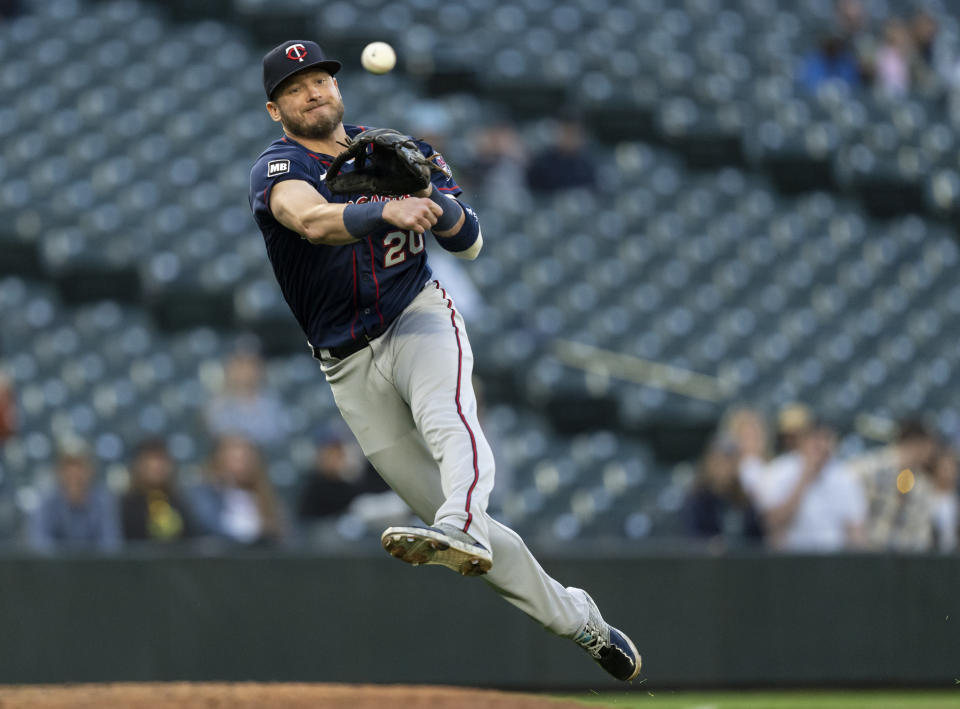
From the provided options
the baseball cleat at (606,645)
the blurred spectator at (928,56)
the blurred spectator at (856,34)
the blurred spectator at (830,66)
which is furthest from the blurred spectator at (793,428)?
the blurred spectator at (928,56)

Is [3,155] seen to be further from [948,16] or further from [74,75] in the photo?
[948,16]

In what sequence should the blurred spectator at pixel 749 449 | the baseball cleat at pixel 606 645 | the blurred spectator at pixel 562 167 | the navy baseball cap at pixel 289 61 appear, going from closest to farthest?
the navy baseball cap at pixel 289 61, the baseball cleat at pixel 606 645, the blurred spectator at pixel 749 449, the blurred spectator at pixel 562 167

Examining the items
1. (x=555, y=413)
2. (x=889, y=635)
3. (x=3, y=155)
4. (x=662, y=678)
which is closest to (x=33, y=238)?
(x=3, y=155)

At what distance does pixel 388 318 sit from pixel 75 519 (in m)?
3.44

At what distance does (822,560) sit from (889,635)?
1.74 feet

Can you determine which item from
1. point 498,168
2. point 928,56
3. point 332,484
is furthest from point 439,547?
point 928,56

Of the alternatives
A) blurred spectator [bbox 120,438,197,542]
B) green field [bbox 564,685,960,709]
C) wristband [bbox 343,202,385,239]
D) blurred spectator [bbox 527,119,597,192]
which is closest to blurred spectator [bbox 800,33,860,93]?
blurred spectator [bbox 527,119,597,192]

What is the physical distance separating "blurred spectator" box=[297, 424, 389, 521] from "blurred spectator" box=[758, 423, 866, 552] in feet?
6.96

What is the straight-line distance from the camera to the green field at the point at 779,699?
7.28 meters

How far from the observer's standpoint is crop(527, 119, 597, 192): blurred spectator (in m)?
12.0

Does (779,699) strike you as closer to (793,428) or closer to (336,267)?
(793,428)

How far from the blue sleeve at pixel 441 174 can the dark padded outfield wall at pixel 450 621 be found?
3.11m

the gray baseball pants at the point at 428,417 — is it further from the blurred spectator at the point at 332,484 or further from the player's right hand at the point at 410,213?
the blurred spectator at the point at 332,484

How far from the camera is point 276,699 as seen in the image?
16.4 feet
